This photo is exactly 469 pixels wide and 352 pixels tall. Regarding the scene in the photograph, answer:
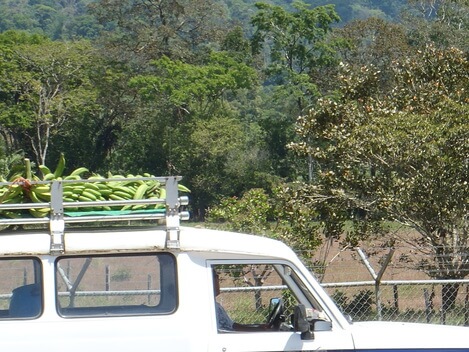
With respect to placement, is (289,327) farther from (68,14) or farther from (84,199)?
(68,14)

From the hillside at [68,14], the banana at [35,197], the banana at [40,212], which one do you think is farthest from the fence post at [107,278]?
the hillside at [68,14]

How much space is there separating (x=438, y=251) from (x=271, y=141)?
3622cm

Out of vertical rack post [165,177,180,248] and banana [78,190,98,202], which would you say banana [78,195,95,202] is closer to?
banana [78,190,98,202]

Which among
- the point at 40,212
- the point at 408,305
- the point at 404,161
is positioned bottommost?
the point at 408,305

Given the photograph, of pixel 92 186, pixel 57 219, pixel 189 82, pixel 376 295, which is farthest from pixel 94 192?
pixel 189 82

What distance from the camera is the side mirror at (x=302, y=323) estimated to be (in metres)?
5.29

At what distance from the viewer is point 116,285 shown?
17.9 ft

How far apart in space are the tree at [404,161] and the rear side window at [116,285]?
654 cm

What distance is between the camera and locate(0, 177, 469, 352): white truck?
5.21 metres

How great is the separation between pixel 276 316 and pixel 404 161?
23.1 ft

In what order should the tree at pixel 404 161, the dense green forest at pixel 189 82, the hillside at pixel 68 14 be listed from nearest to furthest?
the tree at pixel 404 161, the dense green forest at pixel 189 82, the hillside at pixel 68 14

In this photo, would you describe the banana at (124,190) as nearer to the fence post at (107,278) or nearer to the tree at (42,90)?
the fence post at (107,278)

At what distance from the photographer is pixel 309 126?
1391 cm

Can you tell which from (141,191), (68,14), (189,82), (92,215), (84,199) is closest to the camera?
(92,215)
